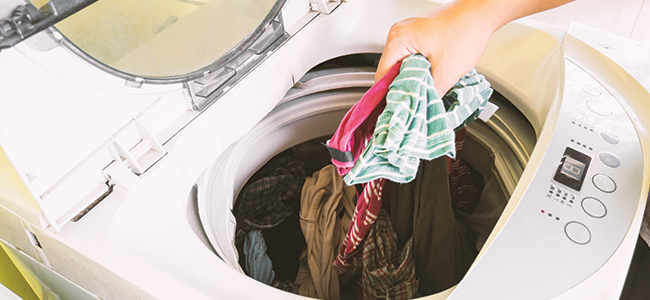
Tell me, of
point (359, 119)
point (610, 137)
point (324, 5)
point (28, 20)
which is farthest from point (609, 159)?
point (28, 20)

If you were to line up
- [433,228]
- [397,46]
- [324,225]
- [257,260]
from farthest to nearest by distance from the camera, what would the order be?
1. [324,225]
2. [257,260]
3. [433,228]
4. [397,46]

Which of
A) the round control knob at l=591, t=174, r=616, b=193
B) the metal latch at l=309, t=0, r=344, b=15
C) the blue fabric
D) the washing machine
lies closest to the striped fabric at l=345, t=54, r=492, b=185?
the washing machine

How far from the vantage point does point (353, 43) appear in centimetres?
122

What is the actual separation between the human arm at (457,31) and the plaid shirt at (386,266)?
46 centimetres

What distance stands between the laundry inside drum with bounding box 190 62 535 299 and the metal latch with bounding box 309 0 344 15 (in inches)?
10.9

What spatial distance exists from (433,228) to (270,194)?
0.55 meters

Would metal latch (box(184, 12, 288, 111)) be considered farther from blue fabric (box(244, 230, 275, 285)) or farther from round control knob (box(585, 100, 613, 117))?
round control knob (box(585, 100, 613, 117))

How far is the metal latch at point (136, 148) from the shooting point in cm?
74

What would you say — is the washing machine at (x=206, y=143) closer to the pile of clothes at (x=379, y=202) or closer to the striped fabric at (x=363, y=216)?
the pile of clothes at (x=379, y=202)

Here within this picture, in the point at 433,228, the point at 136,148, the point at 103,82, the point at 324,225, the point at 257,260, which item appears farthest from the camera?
the point at 324,225

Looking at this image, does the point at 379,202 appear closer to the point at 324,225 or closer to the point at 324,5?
the point at 324,225

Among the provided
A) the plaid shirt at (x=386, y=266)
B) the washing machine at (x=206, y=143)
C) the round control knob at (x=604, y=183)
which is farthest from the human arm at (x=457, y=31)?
the plaid shirt at (x=386, y=266)

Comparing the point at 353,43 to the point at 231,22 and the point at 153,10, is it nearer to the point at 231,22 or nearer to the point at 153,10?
the point at 231,22

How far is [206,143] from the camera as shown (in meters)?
0.91
